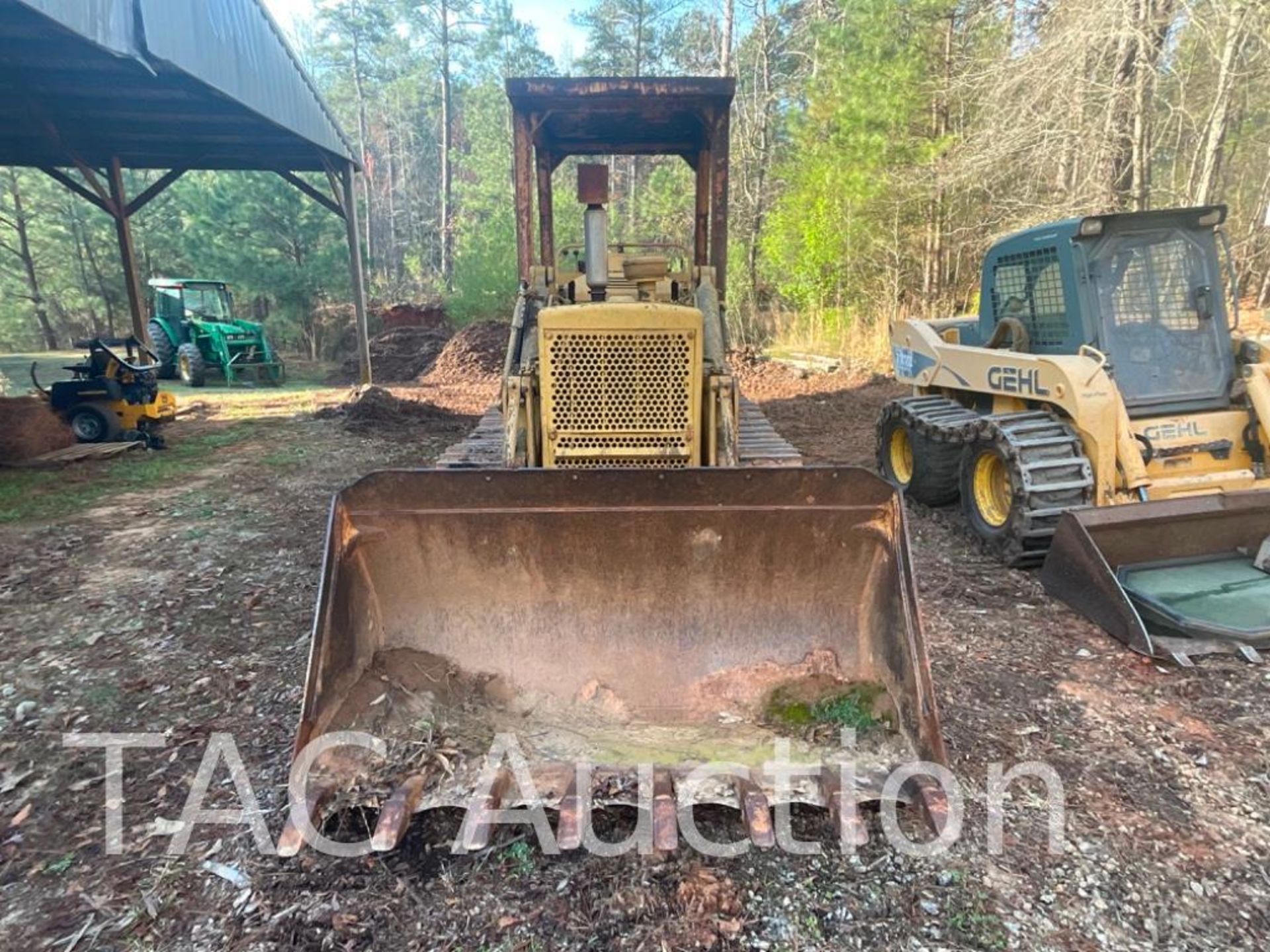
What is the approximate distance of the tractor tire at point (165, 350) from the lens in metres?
16.5

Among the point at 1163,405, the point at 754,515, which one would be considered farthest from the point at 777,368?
the point at 754,515

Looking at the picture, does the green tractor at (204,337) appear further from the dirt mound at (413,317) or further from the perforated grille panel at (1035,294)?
the perforated grille panel at (1035,294)

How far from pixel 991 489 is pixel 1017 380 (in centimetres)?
75

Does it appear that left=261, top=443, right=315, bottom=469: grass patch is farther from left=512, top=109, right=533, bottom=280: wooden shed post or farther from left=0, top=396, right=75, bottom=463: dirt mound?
left=512, top=109, right=533, bottom=280: wooden shed post

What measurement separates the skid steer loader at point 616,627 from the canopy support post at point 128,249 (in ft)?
37.1

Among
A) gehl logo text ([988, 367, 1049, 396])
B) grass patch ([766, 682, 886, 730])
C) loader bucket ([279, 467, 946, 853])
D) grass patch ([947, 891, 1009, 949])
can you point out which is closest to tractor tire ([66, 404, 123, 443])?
loader bucket ([279, 467, 946, 853])

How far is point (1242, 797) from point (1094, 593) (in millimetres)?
1363

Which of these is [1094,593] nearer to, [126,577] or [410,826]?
[410,826]

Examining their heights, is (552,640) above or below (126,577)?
above

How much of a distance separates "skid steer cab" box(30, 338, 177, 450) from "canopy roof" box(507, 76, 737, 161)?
605 cm

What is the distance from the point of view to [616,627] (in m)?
2.84

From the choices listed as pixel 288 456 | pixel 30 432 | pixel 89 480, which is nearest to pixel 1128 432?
pixel 288 456

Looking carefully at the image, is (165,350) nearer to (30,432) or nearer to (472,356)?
(472,356)

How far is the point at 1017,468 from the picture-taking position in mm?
4383
